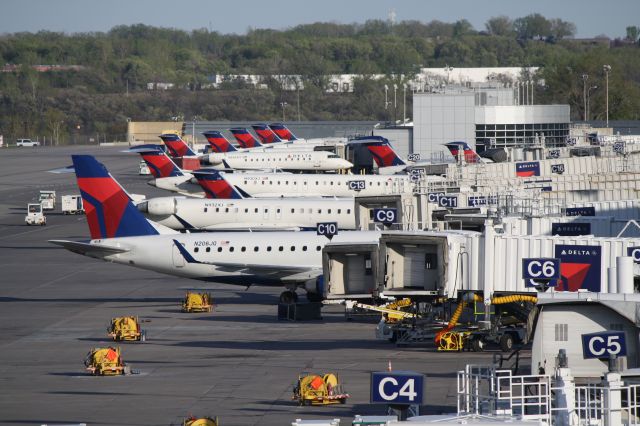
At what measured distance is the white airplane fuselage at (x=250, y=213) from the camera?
8550 centimetres

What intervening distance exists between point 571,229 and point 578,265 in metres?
7.09

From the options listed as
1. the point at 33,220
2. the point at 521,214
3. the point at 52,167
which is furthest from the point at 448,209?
the point at 52,167

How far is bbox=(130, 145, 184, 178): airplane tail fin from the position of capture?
116812mm

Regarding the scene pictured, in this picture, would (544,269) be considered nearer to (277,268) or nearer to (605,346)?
(605,346)

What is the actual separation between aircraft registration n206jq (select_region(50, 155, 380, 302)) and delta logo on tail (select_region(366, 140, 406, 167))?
204 ft

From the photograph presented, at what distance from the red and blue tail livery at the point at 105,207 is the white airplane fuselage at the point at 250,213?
2082cm

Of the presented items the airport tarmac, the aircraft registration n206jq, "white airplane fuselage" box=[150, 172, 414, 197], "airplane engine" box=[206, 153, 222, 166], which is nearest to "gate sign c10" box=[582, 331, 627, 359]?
the airport tarmac

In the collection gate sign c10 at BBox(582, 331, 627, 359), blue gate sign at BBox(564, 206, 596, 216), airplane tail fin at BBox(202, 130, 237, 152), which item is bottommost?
gate sign c10 at BBox(582, 331, 627, 359)

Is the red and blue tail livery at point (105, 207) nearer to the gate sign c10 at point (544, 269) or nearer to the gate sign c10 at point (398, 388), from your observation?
the gate sign c10 at point (544, 269)

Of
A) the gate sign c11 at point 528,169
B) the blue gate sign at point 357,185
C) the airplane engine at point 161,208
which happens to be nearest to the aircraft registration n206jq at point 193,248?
the airplane engine at point 161,208

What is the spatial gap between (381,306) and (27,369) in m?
16.0

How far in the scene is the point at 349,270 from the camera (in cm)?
4581

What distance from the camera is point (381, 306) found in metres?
54.8

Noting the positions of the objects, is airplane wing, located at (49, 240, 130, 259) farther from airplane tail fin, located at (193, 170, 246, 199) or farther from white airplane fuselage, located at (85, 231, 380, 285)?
airplane tail fin, located at (193, 170, 246, 199)
